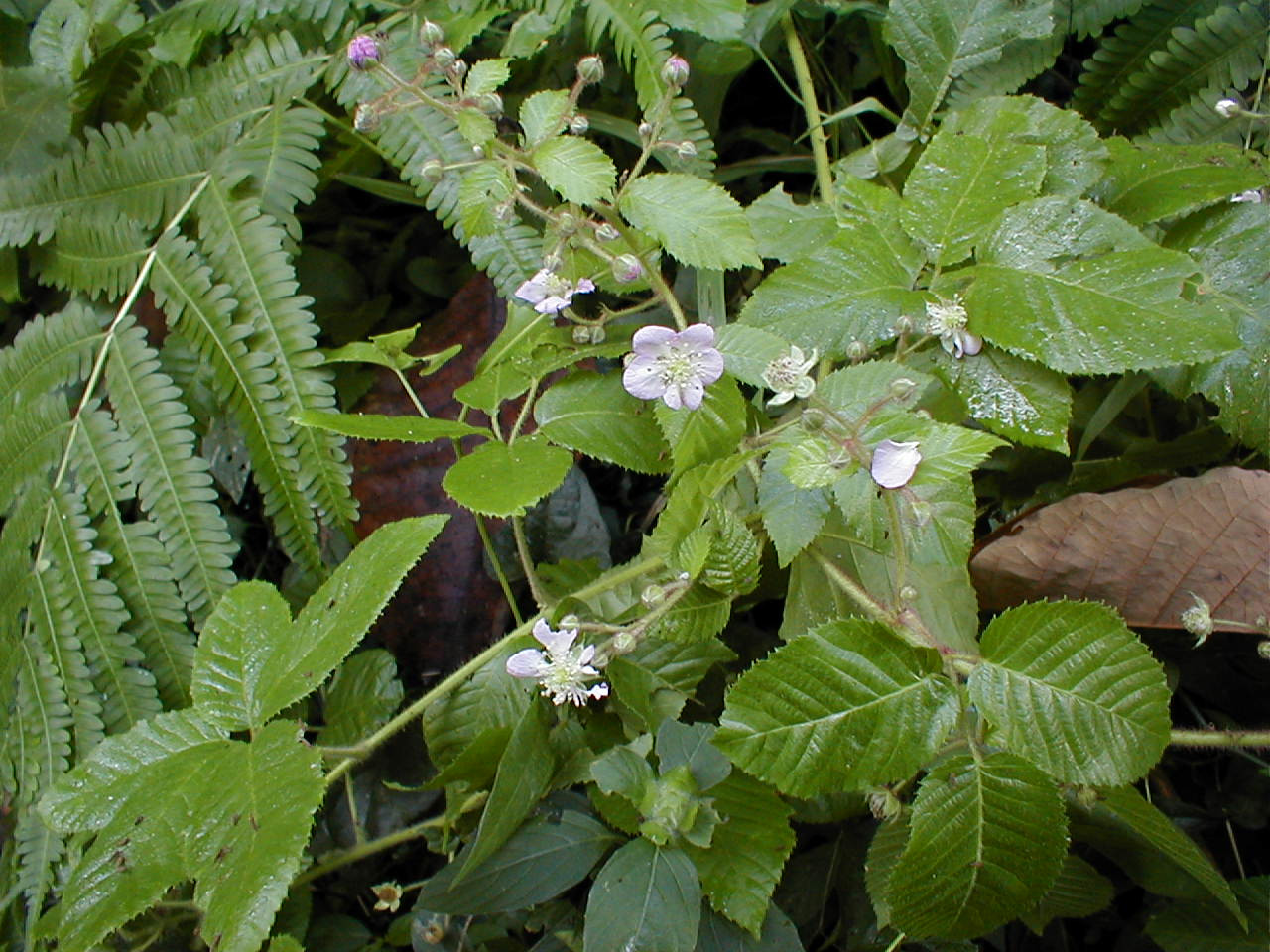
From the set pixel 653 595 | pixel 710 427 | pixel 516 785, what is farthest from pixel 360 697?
pixel 710 427

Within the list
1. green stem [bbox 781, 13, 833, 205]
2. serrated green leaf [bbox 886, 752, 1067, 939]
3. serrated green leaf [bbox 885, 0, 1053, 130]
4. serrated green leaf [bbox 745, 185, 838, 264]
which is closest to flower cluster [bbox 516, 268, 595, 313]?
serrated green leaf [bbox 745, 185, 838, 264]

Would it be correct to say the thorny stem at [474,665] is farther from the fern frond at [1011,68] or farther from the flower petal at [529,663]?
the fern frond at [1011,68]

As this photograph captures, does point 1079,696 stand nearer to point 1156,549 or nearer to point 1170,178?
point 1156,549

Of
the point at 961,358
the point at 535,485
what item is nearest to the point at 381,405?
the point at 535,485

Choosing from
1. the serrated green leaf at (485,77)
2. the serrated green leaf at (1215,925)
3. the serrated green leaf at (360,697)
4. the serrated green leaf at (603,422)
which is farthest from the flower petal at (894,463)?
the serrated green leaf at (360,697)

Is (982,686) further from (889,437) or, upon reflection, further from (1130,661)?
(889,437)
